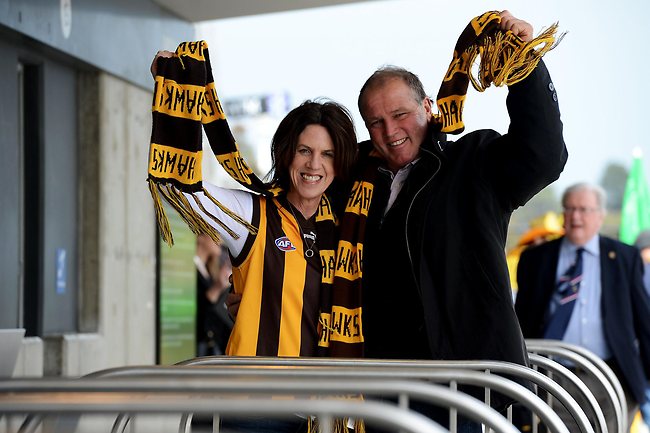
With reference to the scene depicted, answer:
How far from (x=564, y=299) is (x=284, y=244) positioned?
9.09 feet

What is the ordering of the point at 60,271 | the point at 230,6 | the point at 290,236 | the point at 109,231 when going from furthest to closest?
1. the point at 230,6
2. the point at 109,231
3. the point at 60,271
4. the point at 290,236

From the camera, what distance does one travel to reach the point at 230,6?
282 inches

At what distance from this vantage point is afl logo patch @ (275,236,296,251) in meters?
3.26

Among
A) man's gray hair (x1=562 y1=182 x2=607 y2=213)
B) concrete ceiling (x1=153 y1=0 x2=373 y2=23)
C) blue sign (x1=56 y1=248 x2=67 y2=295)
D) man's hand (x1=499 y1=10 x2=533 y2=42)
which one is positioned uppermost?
concrete ceiling (x1=153 y1=0 x2=373 y2=23)

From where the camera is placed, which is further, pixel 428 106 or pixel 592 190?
pixel 592 190

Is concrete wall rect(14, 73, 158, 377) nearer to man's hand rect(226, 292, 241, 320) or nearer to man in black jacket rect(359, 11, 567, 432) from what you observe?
man's hand rect(226, 292, 241, 320)

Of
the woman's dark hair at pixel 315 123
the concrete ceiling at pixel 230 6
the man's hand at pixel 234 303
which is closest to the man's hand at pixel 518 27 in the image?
the woman's dark hair at pixel 315 123

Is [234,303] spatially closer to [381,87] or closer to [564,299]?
[381,87]

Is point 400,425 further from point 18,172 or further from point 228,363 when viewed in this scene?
point 18,172

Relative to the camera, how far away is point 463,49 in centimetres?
332

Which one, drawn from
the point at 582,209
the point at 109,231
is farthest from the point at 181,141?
the point at 109,231

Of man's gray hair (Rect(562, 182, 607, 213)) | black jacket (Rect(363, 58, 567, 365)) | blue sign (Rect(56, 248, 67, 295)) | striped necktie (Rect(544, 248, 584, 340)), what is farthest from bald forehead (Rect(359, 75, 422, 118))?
blue sign (Rect(56, 248, 67, 295))

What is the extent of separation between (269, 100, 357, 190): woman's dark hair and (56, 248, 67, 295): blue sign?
3349 mm

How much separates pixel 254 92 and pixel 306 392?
24.6 m
